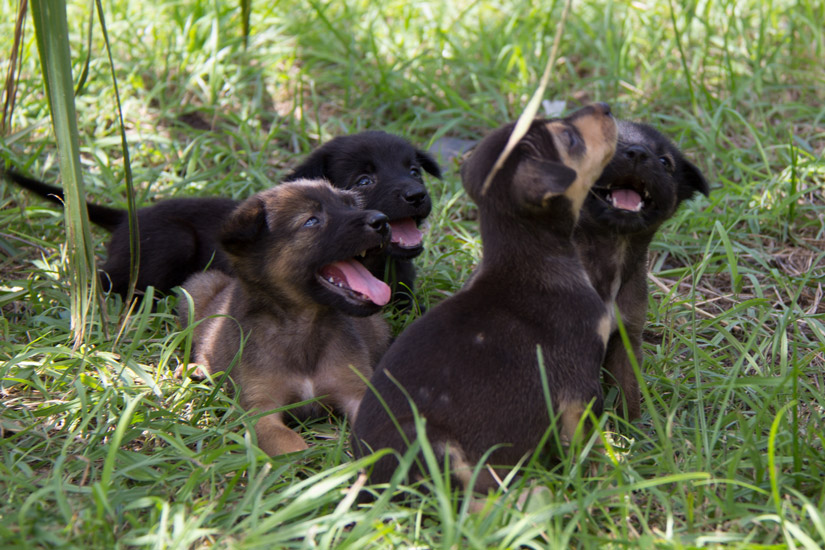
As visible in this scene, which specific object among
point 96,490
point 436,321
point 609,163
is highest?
point 609,163

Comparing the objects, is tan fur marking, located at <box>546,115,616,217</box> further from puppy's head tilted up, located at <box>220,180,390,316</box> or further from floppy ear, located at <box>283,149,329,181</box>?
floppy ear, located at <box>283,149,329,181</box>

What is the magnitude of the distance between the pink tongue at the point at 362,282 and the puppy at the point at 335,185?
45 centimetres

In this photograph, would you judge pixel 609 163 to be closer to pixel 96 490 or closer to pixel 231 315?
pixel 231 315

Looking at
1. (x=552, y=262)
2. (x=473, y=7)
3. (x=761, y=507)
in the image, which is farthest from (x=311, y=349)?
(x=473, y=7)

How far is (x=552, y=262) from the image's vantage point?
3576mm

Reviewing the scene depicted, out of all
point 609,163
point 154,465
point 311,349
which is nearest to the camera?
point 154,465

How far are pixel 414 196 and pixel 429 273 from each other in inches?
32.5

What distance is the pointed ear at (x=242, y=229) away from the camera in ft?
14.0

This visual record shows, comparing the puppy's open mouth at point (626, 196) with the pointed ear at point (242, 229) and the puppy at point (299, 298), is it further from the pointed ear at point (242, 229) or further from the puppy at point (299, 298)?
the pointed ear at point (242, 229)

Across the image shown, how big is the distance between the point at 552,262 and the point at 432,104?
161 inches

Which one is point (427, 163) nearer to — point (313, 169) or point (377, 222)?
point (313, 169)

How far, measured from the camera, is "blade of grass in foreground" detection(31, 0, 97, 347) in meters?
3.62

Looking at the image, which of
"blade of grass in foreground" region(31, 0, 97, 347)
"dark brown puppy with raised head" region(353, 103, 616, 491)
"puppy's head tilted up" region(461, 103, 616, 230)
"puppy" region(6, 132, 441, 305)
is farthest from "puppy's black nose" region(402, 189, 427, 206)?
"blade of grass in foreground" region(31, 0, 97, 347)

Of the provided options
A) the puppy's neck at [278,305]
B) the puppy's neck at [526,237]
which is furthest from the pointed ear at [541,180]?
the puppy's neck at [278,305]
